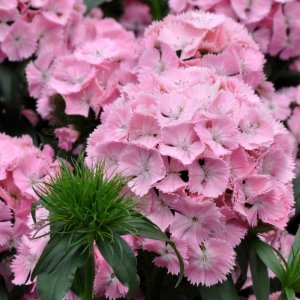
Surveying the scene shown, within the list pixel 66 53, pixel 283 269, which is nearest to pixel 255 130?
pixel 283 269

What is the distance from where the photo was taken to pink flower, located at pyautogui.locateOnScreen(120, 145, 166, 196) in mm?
1388

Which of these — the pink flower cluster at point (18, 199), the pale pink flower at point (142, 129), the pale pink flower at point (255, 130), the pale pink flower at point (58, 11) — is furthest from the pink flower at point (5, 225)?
the pale pink flower at point (58, 11)

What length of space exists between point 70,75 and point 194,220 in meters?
0.69

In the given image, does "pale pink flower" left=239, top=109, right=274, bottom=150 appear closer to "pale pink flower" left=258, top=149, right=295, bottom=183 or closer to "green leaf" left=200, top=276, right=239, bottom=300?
"pale pink flower" left=258, top=149, right=295, bottom=183

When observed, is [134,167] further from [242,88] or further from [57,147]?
[57,147]

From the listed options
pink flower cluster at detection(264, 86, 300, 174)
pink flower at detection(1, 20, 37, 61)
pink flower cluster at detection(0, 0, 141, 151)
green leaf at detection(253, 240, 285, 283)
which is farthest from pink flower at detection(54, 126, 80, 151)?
green leaf at detection(253, 240, 285, 283)

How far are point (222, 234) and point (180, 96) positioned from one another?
31cm

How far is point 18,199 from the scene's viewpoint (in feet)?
5.32

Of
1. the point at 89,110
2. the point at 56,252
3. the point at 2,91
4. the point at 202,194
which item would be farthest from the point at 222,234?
the point at 2,91

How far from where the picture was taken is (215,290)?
1.42 meters

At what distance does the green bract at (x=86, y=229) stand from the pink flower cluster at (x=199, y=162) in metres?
0.10

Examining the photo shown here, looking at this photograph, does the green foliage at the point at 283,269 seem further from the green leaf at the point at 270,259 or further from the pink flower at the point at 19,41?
the pink flower at the point at 19,41

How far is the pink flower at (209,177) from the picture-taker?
54.7 inches

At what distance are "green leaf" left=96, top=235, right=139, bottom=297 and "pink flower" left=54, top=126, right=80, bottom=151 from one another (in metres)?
0.64
